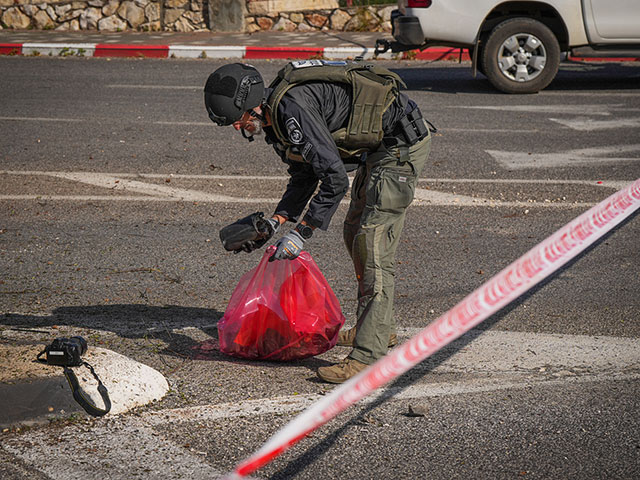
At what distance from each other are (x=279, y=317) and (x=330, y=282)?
1099 millimetres

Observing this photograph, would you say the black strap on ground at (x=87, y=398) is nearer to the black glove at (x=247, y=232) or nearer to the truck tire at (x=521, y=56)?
the black glove at (x=247, y=232)

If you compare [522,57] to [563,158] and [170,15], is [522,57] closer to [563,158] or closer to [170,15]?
[563,158]

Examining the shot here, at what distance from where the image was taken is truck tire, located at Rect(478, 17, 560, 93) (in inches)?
397

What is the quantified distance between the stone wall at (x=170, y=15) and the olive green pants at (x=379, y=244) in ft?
41.0

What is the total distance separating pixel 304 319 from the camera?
3.68 meters

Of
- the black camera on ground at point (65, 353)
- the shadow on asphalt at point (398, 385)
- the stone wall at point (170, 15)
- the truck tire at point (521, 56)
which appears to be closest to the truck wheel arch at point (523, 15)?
the truck tire at point (521, 56)

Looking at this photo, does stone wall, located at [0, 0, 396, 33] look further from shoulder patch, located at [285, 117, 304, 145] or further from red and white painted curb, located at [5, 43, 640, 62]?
shoulder patch, located at [285, 117, 304, 145]

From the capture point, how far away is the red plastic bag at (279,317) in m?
3.67

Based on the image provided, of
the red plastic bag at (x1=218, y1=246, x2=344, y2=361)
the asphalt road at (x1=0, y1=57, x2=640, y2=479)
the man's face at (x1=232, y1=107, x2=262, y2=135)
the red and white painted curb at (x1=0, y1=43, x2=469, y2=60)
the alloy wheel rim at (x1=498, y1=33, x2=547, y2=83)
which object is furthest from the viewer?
the red and white painted curb at (x1=0, y1=43, x2=469, y2=60)

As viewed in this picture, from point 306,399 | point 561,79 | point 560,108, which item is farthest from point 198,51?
point 306,399

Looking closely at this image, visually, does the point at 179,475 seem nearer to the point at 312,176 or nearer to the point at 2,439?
the point at 2,439

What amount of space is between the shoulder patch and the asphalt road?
42.3 inches

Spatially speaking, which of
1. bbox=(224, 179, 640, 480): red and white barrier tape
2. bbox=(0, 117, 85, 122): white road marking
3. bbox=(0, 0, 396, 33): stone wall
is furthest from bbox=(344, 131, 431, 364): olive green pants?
bbox=(0, 0, 396, 33): stone wall

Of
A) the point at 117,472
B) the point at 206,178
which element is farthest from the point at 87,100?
the point at 117,472
